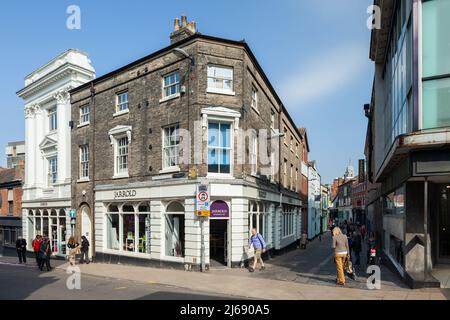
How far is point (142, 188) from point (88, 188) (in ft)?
17.8

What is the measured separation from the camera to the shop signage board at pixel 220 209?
15.3 meters

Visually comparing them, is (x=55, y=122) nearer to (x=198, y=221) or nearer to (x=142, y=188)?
(x=142, y=188)

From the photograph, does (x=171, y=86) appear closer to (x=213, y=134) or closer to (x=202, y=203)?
(x=213, y=134)

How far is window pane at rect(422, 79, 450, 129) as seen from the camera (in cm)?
913

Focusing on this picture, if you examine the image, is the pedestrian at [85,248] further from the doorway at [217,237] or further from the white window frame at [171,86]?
the white window frame at [171,86]

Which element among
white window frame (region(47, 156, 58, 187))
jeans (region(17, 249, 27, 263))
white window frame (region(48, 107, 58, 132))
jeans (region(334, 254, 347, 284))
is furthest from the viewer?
white window frame (region(48, 107, 58, 132))

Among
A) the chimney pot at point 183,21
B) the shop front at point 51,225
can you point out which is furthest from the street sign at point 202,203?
the shop front at point 51,225

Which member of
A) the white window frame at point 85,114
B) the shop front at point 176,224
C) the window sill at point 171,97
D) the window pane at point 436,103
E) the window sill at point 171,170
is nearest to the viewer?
the window pane at point 436,103

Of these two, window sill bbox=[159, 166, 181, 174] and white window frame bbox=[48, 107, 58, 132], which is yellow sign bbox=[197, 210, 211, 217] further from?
white window frame bbox=[48, 107, 58, 132]

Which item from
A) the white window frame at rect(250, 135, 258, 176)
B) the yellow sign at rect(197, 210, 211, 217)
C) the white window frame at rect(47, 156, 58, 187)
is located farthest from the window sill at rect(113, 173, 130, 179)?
the white window frame at rect(47, 156, 58, 187)

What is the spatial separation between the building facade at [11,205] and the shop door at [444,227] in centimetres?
3061

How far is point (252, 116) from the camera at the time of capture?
700 inches

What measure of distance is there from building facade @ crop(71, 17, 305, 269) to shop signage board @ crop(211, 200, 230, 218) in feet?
0.14
